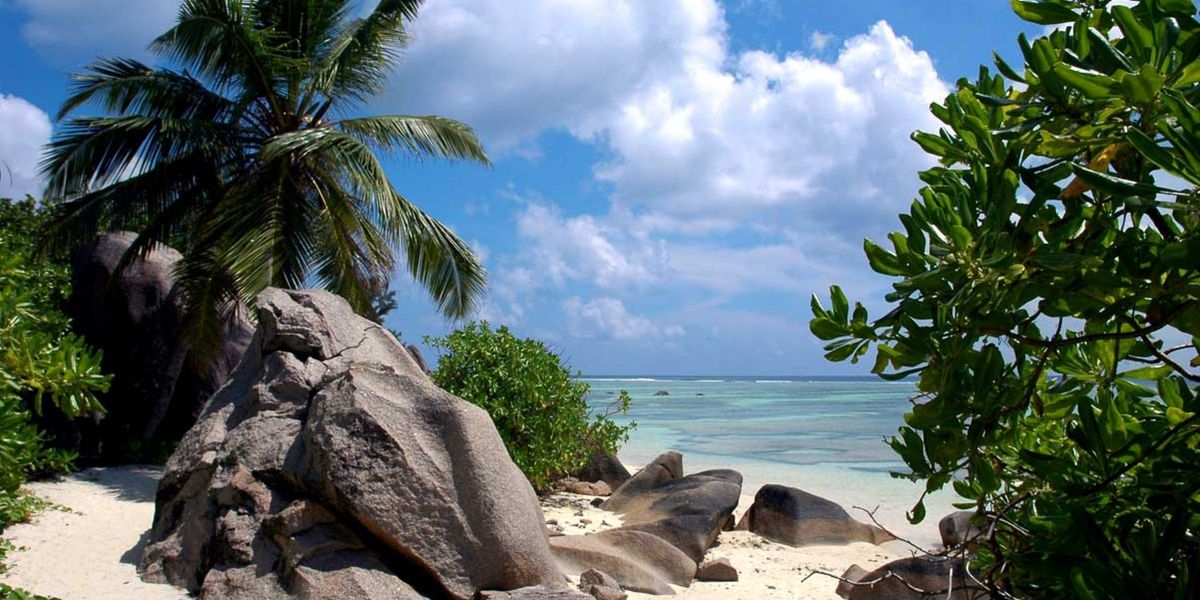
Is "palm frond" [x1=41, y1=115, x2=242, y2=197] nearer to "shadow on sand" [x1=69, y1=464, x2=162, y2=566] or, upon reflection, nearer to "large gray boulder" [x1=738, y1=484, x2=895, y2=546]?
"shadow on sand" [x1=69, y1=464, x2=162, y2=566]

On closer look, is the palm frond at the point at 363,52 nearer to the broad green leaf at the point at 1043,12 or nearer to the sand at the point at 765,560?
the sand at the point at 765,560

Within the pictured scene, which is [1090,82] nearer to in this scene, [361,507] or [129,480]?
[361,507]

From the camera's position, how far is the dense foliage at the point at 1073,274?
1364mm

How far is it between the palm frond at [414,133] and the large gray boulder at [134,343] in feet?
10.6

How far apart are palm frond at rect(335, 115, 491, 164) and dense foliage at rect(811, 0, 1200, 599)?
1159cm

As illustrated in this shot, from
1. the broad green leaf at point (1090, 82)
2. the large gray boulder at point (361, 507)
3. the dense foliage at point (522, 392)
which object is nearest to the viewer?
the broad green leaf at point (1090, 82)

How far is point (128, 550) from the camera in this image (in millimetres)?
7305

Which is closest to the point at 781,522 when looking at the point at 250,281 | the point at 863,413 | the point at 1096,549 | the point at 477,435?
the point at 477,435

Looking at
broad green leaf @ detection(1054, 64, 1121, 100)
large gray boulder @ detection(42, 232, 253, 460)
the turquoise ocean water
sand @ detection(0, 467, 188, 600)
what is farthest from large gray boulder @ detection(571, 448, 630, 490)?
broad green leaf @ detection(1054, 64, 1121, 100)

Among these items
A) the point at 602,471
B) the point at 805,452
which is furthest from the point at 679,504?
the point at 805,452

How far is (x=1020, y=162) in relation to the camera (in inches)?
61.2

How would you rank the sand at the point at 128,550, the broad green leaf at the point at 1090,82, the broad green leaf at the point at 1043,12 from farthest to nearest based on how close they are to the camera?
the sand at the point at 128,550 → the broad green leaf at the point at 1043,12 → the broad green leaf at the point at 1090,82

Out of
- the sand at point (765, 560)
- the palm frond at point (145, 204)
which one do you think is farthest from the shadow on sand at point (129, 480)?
the sand at point (765, 560)

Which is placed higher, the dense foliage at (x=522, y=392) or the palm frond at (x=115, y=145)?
the palm frond at (x=115, y=145)
